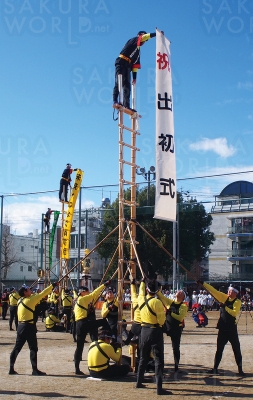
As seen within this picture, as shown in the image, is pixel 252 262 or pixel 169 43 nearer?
pixel 169 43

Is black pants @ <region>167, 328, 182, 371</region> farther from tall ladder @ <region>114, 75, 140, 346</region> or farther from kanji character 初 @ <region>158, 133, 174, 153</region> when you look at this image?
kanji character 初 @ <region>158, 133, 174, 153</region>

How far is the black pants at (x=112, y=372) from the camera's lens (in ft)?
32.7

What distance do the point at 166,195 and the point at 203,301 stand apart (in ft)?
96.7

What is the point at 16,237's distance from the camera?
6272cm

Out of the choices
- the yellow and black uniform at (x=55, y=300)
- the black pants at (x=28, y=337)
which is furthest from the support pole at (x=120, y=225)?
the yellow and black uniform at (x=55, y=300)

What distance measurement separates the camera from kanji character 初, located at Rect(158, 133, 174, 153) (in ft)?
35.4

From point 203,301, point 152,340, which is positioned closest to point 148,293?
point 152,340

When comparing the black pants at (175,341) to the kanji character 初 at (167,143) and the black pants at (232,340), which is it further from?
the kanji character 初 at (167,143)

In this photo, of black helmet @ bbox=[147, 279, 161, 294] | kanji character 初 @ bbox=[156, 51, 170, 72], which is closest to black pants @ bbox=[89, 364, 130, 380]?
black helmet @ bbox=[147, 279, 161, 294]

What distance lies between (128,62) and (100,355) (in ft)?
20.0

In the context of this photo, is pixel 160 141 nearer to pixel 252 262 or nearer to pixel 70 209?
pixel 70 209

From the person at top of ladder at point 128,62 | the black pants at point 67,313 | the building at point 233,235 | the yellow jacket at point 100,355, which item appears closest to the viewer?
the yellow jacket at point 100,355

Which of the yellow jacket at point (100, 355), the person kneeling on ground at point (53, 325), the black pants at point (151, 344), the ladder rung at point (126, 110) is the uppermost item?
the ladder rung at point (126, 110)

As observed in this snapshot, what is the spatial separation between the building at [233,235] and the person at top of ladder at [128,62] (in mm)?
39559
